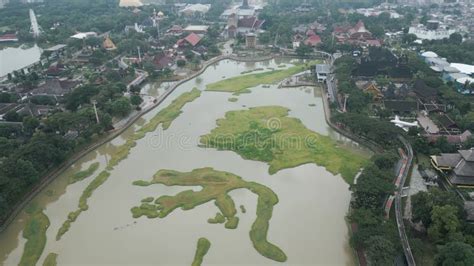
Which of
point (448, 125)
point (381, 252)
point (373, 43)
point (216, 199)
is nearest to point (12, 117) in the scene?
point (216, 199)

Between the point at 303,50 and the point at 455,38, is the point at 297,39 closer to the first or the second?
the point at 303,50

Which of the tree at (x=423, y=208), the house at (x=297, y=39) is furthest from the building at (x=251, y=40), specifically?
the tree at (x=423, y=208)

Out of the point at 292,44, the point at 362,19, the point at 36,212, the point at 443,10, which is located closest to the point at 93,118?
the point at 36,212

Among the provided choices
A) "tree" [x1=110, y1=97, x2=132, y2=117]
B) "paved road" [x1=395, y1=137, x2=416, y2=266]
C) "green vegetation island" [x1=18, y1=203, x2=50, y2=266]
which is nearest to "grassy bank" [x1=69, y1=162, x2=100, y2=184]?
"green vegetation island" [x1=18, y1=203, x2=50, y2=266]

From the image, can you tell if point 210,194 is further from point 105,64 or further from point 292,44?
point 292,44

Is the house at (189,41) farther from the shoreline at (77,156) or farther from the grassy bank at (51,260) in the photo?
the grassy bank at (51,260)

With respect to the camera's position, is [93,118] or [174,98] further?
[174,98]
